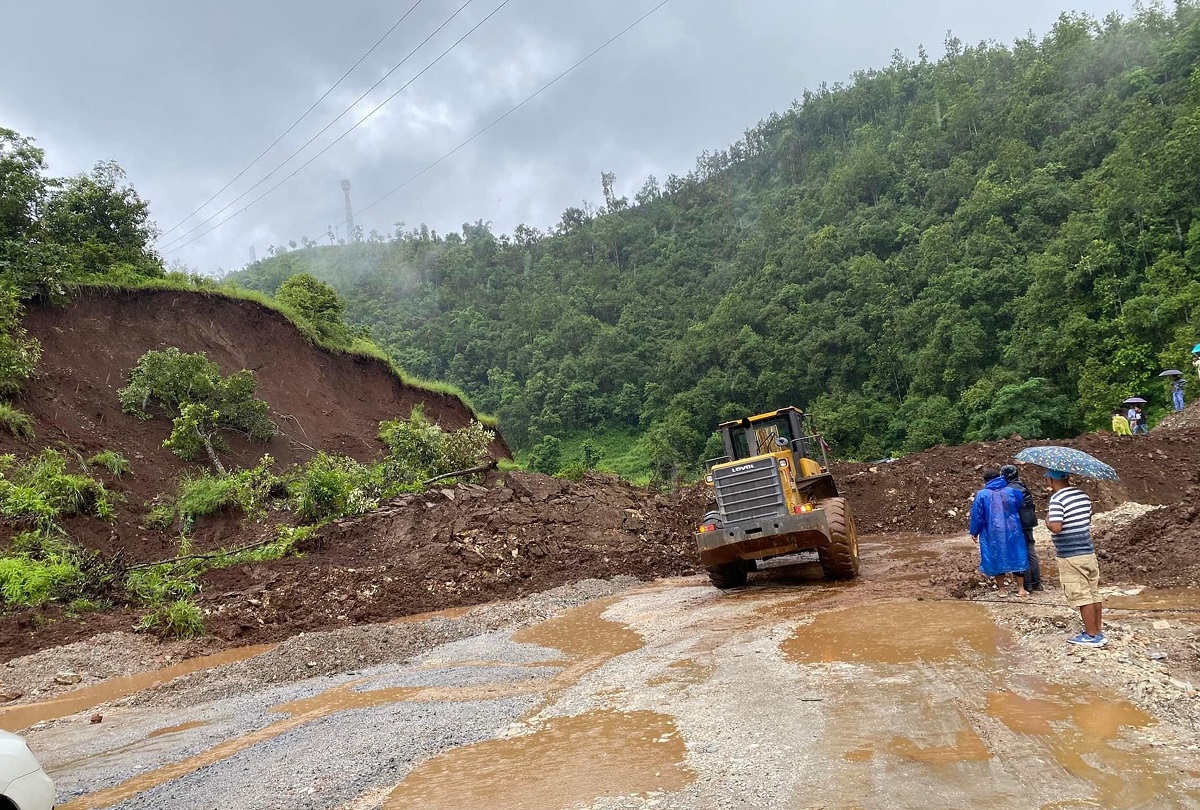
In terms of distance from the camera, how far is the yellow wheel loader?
408 inches

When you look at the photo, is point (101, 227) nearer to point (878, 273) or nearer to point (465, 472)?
point (465, 472)

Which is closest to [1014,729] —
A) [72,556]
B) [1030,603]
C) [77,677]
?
[1030,603]

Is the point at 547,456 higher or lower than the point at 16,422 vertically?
lower

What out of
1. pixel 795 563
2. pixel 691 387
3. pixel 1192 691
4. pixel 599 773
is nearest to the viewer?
pixel 599 773

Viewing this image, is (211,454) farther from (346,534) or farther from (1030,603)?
(1030,603)

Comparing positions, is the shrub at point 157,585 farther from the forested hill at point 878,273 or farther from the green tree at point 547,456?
the green tree at point 547,456

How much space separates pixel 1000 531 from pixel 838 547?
8.32ft

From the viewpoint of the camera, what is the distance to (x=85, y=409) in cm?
1817

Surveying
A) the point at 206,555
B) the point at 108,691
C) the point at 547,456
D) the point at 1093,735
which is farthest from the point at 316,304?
the point at 547,456

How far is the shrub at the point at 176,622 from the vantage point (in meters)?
10.5

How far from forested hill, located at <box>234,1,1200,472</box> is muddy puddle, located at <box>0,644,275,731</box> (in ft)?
117

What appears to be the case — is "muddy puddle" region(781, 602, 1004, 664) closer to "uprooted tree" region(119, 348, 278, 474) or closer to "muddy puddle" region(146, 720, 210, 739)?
"muddy puddle" region(146, 720, 210, 739)

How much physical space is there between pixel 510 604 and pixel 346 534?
155 inches

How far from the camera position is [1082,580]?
5.85 m
